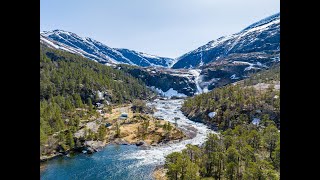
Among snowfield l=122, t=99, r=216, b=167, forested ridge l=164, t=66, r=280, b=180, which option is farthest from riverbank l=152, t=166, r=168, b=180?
snowfield l=122, t=99, r=216, b=167

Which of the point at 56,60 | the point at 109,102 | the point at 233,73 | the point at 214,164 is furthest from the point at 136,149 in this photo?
the point at 233,73

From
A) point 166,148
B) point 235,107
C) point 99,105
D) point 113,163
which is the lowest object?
point 113,163

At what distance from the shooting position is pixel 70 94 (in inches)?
4355

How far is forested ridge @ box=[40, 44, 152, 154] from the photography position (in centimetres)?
6750

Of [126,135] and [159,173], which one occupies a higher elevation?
[126,135]

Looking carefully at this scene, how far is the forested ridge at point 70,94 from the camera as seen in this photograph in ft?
221

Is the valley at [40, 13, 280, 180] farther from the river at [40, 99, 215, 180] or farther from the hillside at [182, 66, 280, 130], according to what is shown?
the hillside at [182, 66, 280, 130]

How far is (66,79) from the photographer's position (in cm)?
11812

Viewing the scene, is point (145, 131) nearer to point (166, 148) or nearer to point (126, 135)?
point (126, 135)

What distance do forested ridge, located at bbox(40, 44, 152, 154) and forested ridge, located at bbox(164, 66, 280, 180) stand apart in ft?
103

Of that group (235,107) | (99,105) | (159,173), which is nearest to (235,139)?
(159,173)

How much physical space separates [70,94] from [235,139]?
76.4 metres

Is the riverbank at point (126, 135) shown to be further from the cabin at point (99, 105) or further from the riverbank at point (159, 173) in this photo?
the cabin at point (99, 105)

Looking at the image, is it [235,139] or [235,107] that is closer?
[235,139]
